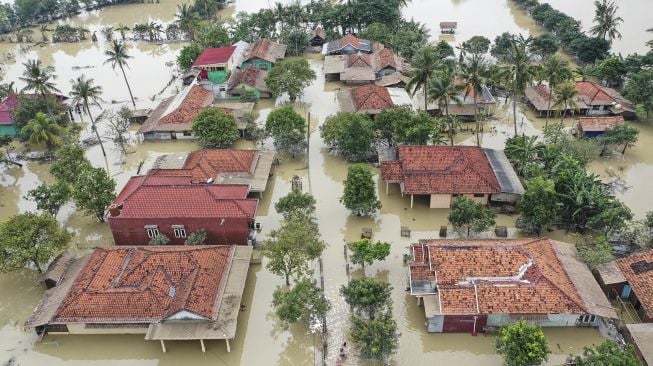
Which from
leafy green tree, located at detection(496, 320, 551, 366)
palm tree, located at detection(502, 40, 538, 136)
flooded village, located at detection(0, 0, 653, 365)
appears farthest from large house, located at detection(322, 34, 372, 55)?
leafy green tree, located at detection(496, 320, 551, 366)

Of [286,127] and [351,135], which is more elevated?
[286,127]

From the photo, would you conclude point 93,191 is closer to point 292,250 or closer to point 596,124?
point 292,250

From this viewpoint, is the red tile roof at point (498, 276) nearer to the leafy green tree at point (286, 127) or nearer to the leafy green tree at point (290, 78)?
the leafy green tree at point (286, 127)

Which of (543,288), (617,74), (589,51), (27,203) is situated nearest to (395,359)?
(543,288)

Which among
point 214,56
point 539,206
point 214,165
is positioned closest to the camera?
point 539,206

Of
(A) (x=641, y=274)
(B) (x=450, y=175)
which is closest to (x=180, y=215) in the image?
(B) (x=450, y=175)

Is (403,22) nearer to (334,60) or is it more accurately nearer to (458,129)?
(334,60)
